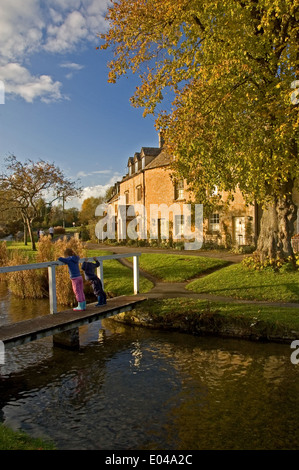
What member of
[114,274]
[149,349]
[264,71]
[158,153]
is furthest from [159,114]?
[158,153]

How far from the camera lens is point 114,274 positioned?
17.8m

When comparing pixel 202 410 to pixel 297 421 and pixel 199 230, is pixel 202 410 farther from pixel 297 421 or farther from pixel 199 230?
pixel 199 230

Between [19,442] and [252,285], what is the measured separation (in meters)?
10.6

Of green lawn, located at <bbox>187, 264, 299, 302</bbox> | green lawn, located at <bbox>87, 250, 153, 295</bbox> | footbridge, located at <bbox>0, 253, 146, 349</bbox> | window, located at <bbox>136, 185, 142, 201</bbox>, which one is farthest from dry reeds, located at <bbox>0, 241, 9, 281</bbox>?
window, located at <bbox>136, 185, 142, 201</bbox>

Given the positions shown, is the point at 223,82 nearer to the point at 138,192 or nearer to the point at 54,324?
the point at 54,324

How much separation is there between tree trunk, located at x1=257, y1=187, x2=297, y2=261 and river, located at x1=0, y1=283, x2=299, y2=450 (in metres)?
6.95

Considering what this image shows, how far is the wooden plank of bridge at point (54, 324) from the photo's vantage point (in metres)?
7.84

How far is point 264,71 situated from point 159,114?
4.18m

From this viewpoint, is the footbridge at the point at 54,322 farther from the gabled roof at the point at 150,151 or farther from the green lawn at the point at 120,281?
the gabled roof at the point at 150,151

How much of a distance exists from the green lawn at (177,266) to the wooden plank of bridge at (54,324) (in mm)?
6019

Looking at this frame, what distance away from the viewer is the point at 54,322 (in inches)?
348

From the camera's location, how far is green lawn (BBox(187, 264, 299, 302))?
496 inches

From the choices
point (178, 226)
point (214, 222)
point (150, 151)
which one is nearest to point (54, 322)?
point (214, 222)

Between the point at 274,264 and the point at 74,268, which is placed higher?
the point at 74,268
